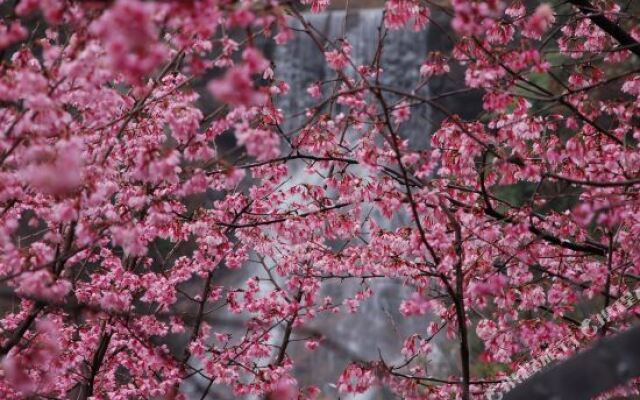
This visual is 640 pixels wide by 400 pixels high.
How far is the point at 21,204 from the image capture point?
21.1 feet

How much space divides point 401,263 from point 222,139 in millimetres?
13994

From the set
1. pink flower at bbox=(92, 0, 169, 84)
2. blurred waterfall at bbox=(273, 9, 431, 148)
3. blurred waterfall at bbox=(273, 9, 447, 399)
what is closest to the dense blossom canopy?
pink flower at bbox=(92, 0, 169, 84)

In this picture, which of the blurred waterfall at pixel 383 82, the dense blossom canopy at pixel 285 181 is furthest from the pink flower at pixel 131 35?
the blurred waterfall at pixel 383 82

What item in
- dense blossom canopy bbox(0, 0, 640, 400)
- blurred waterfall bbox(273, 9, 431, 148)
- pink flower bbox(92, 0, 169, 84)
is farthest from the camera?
blurred waterfall bbox(273, 9, 431, 148)

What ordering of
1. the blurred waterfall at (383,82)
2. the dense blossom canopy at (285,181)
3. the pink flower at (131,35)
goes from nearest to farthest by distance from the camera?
the pink flower at (131,35) < the dense blossom canopy at (285,181) < the blurred waterfall at (383,82)

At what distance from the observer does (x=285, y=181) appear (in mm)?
6070

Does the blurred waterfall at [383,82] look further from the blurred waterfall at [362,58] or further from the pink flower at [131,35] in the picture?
the pink flower at [131,35]

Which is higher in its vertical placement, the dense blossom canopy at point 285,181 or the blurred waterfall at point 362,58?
the blurred waterfall at point 362,58

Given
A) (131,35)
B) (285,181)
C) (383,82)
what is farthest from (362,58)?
(131,35)

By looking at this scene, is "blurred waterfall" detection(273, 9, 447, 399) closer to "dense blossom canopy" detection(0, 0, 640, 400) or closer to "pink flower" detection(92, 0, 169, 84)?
"dense blossom canopy" detection(0, 0, 640, 400)

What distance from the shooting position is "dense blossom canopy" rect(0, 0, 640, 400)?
3.90m

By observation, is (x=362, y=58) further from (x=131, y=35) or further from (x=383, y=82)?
(x=131, y=35)

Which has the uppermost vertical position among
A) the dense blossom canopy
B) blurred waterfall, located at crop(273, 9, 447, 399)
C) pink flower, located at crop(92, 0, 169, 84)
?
blurred waterfall, located at crop(273, 9, 447, 399)

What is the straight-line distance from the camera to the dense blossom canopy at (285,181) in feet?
12.8
